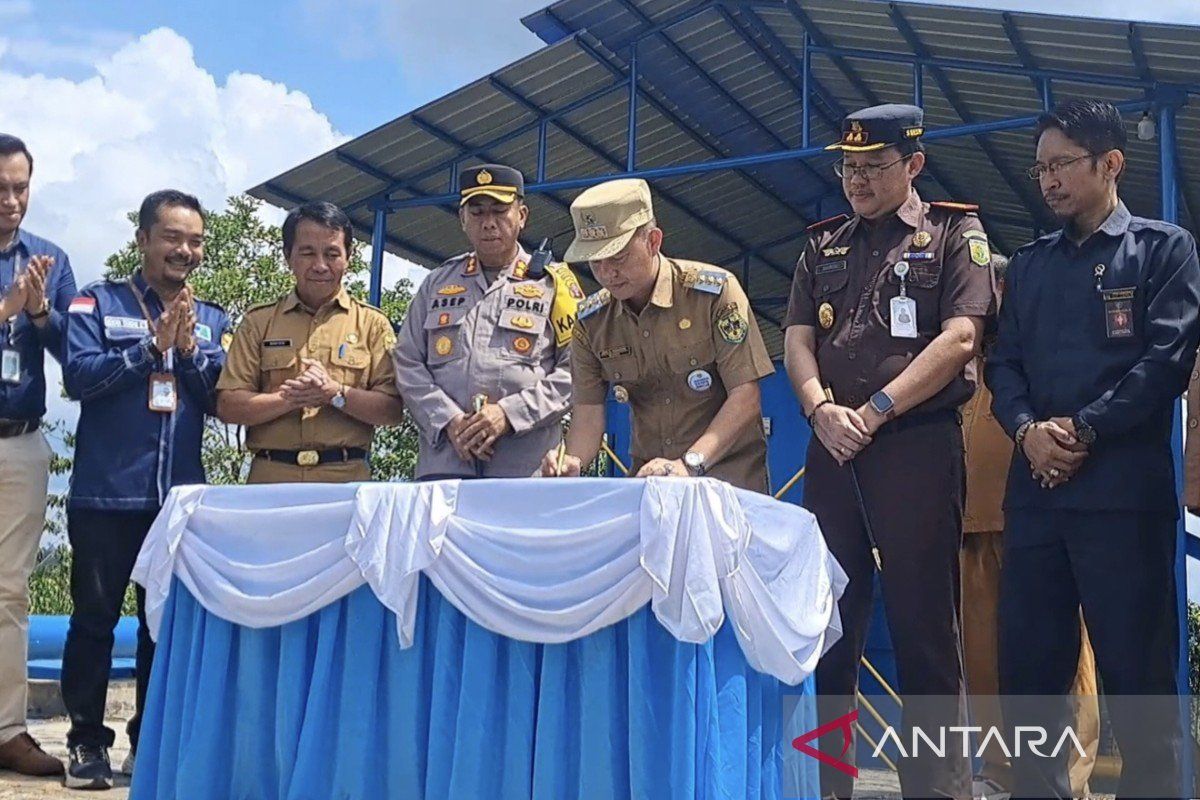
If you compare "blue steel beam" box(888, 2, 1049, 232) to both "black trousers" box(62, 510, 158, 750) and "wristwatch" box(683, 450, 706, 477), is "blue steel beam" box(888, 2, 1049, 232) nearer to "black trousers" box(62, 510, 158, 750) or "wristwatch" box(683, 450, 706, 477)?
"wristwatch" box(683, 450, 706, 477)

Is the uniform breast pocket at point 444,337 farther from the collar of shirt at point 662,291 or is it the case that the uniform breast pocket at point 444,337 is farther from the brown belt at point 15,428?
the brown belt at point 15,428

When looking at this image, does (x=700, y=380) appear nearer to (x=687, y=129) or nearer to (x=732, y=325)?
(x=732, y=325)

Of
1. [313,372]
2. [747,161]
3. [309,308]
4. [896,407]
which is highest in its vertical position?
[747,161]

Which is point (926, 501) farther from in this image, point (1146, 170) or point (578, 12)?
point (1146, 170)

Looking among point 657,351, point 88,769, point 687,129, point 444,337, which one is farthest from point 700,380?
point 687,129

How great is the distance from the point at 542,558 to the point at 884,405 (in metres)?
0.91

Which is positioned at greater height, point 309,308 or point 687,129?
point 687,129

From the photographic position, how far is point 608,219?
3.13 m

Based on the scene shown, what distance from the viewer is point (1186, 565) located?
5.69 m

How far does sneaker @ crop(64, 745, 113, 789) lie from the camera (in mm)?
3572

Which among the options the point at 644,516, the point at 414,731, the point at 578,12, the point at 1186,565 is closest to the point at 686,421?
the point at 644,516

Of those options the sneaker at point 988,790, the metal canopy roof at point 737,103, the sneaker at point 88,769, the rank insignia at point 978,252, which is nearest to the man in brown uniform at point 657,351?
the rank insignia at point 978,252

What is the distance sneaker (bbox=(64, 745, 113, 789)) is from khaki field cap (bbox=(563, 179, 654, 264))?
1.96 m

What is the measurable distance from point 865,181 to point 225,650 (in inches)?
72.1
